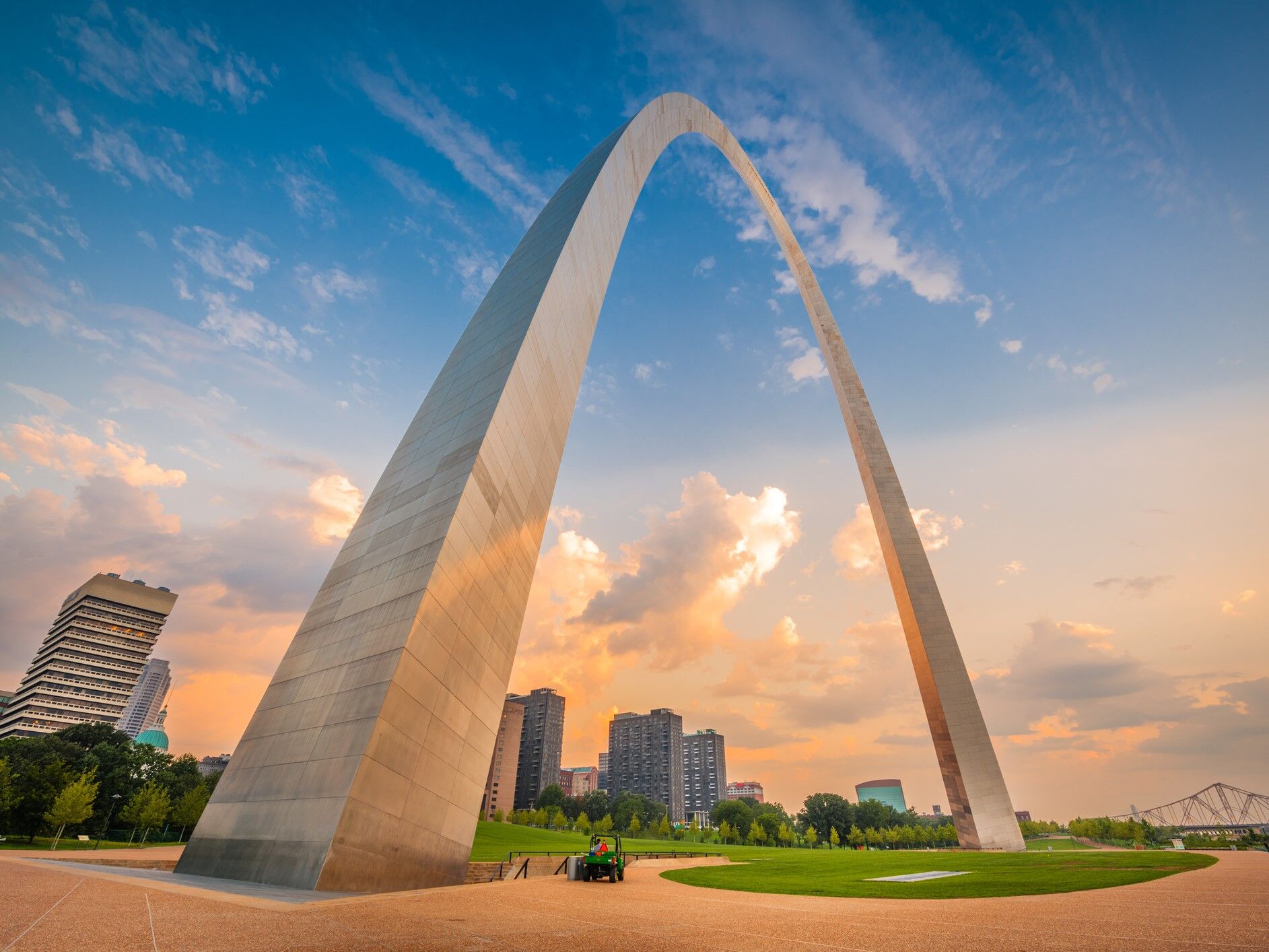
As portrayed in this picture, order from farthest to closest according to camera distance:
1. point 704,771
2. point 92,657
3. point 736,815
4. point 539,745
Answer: point 704,771 → point 539,745 → point 92,657 → point 736,815

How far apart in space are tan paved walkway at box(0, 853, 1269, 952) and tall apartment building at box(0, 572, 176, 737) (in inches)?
6300

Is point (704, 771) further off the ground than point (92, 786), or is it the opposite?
point (704, 771)

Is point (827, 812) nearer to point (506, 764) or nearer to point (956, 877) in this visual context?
point (506, 764)

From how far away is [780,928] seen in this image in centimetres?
743

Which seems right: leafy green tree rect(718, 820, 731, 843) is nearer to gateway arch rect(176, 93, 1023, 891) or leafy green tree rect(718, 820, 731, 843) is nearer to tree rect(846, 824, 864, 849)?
tree rect(846, 824, 864, 849)

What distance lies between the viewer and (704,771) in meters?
182

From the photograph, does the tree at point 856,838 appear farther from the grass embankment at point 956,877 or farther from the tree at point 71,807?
the tree at point 71,807

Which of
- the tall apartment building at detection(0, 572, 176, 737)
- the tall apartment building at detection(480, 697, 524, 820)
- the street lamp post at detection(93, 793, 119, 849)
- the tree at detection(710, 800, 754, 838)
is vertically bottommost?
the street lamp post at detection(93, 793, 119, 849)

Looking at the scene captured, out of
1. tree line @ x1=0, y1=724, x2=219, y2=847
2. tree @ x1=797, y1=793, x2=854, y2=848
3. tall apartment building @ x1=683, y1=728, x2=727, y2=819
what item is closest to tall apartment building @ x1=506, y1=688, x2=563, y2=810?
tall apartment building @ x1=683, y1=728, x2=727, y2=819

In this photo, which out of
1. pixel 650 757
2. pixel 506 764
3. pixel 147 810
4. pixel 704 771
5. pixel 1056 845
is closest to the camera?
pixel 147 810

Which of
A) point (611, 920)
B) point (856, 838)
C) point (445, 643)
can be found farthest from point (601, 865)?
point (856, 838)

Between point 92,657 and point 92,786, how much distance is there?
122543 mm

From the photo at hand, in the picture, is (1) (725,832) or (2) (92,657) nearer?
(1) (725,832)

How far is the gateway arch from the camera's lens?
13.1m
